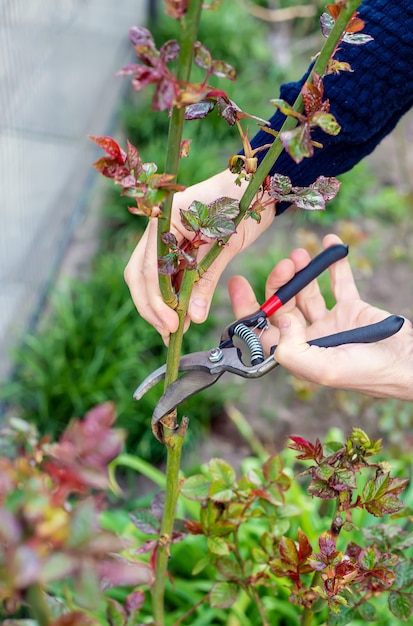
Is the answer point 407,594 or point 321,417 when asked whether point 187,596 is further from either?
point 321,417

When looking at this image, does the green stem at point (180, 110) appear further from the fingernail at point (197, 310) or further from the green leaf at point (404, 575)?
the green leaf at point (404, 575)

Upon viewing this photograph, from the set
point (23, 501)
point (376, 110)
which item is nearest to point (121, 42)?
point (376, 110)

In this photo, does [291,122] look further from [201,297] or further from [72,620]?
[72,620]

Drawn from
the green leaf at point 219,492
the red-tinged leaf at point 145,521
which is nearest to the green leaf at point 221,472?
the green leaf at point 219,492

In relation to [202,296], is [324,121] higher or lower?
higher

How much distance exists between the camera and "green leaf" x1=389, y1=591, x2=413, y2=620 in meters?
0.98

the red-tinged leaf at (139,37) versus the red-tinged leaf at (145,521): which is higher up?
the red-tinged leaf at (139,37)

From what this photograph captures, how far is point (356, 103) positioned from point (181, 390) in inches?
27.5

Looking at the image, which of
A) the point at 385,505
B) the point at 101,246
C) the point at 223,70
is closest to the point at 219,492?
the point at 385,505

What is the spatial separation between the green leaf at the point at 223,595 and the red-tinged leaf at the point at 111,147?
68cm

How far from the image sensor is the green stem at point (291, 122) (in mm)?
683

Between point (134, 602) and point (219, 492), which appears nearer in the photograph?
point (134, 602)

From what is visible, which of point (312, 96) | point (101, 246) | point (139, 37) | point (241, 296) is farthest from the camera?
point (101, 246)

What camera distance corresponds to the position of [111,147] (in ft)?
2.27
